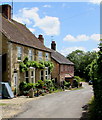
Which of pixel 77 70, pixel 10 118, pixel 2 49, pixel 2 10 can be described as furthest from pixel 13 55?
pixel 77 70

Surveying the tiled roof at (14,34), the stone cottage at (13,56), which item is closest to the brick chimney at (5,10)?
the stone cottage at (13,56)

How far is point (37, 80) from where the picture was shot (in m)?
26.1

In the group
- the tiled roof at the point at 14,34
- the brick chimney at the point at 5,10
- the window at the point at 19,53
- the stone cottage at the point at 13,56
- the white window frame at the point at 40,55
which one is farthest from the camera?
the white window frame at the point at 40,55

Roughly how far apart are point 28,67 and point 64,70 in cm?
1945

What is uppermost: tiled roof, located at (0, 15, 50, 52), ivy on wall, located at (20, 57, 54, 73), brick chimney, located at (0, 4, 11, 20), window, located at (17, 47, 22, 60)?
brick chimney, located at (0, 4, 11, 20)

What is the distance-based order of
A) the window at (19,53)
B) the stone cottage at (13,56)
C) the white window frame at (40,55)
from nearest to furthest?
the stone cottage at (13,56), the window at (19,53), the white window frame at (40,55)

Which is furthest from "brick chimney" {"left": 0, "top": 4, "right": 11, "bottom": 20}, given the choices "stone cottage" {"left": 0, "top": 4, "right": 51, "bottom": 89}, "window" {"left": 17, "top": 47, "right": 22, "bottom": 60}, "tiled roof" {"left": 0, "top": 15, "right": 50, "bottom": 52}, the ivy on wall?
the ivy on wall

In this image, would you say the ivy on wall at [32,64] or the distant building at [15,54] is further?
the ivy on wall at [32,64]

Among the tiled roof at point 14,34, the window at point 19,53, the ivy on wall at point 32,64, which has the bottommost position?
the ivy on wall at point 32,64

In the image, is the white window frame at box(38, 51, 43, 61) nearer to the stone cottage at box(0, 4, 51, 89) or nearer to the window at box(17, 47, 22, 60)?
the stone cottage at box(0, 4, 51, 89)

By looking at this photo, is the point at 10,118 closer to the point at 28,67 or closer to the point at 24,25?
the point at 28,67

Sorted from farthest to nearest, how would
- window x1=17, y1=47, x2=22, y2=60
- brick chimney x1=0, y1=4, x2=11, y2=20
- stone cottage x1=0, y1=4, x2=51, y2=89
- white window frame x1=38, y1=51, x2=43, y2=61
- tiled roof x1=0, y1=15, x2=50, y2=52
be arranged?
white window frame x1=38, y1=51, x2=43, y2=61 → brick chimney x1=0, y1=4, x2=11, y2=20 → window x1=17, y1=47, x2=22, y2=60 → tiled roof x1=0, y1=15, x2=50, y2=52 → stone cottage x1=0, y1=4, x2=51, y2=89

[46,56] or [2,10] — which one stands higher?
[2,10]

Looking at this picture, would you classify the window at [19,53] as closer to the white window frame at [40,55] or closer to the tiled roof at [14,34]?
the tiled roof at [14,34]
